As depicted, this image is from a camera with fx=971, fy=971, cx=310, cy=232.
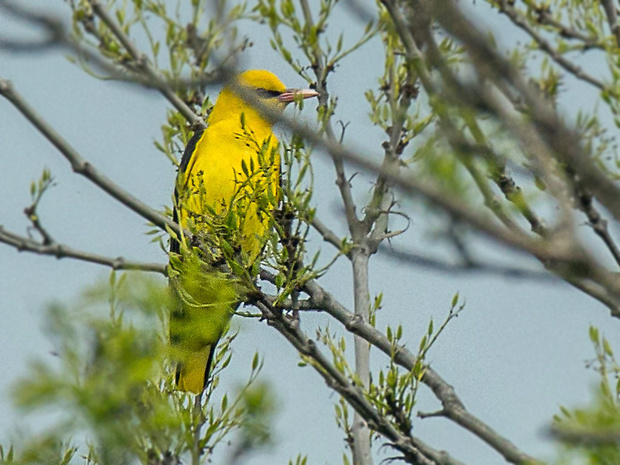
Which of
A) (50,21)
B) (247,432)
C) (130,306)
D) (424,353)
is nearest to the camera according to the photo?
(50,21)

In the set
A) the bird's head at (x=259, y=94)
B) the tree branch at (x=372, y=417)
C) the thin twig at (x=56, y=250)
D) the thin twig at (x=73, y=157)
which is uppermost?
the bird's head at (x=259, y=94)

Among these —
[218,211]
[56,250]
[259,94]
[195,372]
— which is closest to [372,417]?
[56,250]

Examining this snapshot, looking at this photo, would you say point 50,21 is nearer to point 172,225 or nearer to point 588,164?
point 588,164

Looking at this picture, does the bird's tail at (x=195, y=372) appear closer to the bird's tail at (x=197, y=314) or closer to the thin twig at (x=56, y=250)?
the bird's tail at (x=197, y=314)

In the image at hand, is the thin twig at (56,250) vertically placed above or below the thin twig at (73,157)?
below

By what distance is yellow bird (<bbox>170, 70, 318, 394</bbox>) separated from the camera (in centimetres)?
266

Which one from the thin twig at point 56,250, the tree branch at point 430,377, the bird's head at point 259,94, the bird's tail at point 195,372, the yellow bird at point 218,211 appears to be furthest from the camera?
the bird's head at point 259,94

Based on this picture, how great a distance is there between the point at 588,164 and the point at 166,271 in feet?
6.43

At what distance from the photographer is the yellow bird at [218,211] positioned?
2664 mm

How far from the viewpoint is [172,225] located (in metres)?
2.70

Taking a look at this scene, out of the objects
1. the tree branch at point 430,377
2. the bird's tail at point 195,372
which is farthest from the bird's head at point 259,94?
the tree branch at point 430,377

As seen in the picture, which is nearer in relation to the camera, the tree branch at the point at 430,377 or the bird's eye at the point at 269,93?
the tree branch at the point at 430,377

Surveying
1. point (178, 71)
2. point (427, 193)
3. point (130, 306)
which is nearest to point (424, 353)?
point (130, 306)

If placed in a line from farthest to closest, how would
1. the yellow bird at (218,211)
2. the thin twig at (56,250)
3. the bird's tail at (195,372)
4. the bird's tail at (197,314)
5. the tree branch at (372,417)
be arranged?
1. the bird's tail at (195,372)
2. the yellow bird at (218,211)
3. the thin twig at (56,250)
4. the tree branch at (372,417)
5. the bird's tail at (197,314)
